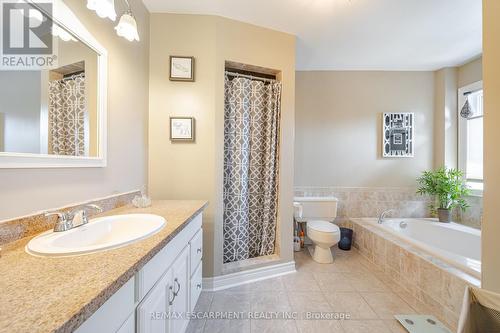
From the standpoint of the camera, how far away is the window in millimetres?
2566

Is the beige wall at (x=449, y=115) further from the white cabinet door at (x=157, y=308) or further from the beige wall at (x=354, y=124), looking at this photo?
the white cabinet door at (x=157, y=308)

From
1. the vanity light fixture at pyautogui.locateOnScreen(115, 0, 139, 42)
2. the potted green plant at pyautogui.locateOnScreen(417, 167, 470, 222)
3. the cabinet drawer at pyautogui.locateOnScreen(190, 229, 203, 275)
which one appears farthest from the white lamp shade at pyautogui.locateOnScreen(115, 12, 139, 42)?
the potted green plant at pyautogui.locateOnScreen(417, 167, 470, 222)

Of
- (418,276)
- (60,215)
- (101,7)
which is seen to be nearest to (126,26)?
(101,7)

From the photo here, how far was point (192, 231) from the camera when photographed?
139 cm

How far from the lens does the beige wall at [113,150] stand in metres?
0.87

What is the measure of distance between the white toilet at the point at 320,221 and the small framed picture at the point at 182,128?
1.54 meters

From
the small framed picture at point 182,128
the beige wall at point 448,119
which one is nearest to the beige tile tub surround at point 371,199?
the beige wall at point 448,119

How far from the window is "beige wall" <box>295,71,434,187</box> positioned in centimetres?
31

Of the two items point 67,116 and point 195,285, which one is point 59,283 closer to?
point 67,116

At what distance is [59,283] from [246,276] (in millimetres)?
1726

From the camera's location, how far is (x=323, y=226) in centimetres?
246

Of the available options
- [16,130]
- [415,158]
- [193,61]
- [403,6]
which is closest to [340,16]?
[403,6]

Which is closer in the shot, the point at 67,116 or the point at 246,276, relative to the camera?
the point at 67,116

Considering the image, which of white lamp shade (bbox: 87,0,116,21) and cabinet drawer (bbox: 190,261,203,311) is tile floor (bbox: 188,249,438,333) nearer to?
cabinet drawer (bbox: 190,261,203,311)
